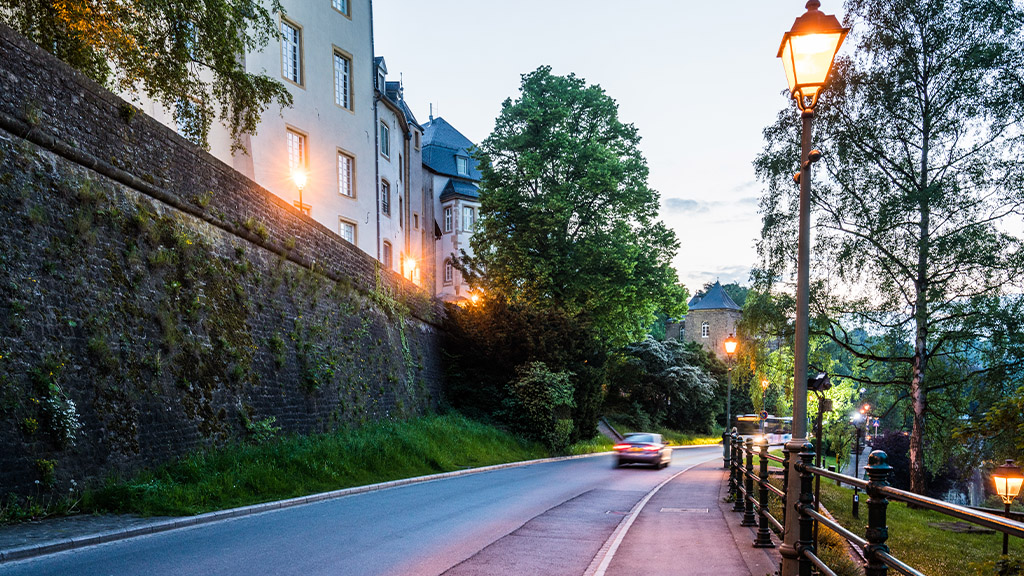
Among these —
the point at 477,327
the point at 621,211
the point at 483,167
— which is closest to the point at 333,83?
the point at 483,167

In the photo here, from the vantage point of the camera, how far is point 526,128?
3334 cm

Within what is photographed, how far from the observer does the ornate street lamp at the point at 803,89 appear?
18.6 ft

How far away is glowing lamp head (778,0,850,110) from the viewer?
5668 mm

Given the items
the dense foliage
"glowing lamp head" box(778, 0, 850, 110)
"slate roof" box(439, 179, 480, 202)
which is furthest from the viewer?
"slate roof" box(439, 179, 480, 202)

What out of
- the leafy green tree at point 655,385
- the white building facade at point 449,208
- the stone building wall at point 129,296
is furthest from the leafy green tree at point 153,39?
the leafy green tree at point 655,385

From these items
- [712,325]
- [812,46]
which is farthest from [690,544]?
[712,325]

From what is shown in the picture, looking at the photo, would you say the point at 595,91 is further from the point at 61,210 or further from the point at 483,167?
the point at 61,210

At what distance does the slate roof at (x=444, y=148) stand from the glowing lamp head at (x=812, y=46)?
46352 mm

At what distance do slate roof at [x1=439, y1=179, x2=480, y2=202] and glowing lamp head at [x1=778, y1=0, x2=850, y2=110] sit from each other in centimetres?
4631

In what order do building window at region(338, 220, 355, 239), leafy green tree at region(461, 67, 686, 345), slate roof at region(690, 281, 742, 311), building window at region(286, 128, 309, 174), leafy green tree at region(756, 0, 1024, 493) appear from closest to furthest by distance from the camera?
1. leafy green tree at region(756, 0, 1024, 493)
2. building window at region(286, 128, 309, 174)
3. building window at region(338, 220, 355, 239)
4. leafy green tree at region(461, 67, 686, 345)
5. slate roof at region(690, 281, 742, 311)

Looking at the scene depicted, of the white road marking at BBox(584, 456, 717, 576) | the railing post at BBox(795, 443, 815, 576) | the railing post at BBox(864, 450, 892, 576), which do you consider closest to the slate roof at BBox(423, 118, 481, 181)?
the white road marking at BBox(584, 456, 717, 576)

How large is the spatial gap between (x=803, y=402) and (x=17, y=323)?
1020 cm

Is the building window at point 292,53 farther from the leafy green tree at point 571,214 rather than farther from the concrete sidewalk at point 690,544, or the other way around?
the concrete sidewalk at point 690,544

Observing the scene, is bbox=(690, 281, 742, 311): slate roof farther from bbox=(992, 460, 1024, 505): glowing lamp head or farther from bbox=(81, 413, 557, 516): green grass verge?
bbox=(992, 460, 1024, 505): glowing lamp head
